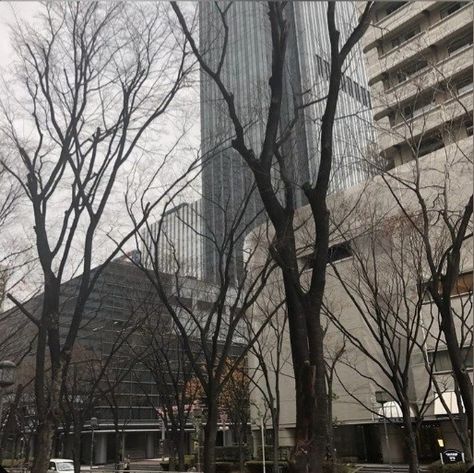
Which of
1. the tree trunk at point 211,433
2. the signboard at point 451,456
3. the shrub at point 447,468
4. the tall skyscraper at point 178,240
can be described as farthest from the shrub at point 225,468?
the tree trunk at point 211,433

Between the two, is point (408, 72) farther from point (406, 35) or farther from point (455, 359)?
point (406, 35)

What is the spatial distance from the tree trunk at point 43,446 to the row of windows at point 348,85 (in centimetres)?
697

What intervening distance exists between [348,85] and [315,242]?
11.9 ft

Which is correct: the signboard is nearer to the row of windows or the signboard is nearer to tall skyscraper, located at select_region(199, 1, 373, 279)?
tall skyscraper, located at select_region(199, 1, 373, 279)

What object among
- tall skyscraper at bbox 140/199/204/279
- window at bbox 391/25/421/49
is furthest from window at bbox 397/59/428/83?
window at bbox 391/25/421/49

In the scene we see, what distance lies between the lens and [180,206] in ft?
37.9

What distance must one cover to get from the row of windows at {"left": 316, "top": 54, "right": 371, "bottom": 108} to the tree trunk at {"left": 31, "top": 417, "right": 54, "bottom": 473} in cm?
697

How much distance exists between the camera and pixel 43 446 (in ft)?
27.0

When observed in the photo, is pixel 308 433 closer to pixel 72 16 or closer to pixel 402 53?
pixel 72 16

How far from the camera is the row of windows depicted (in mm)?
7773

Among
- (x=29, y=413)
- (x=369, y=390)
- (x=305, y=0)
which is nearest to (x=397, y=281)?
(x=305, y=0)

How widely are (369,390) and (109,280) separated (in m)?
18.3

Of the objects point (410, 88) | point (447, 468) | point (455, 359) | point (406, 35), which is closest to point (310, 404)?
point (455, 359)

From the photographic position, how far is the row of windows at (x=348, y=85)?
7.77m
